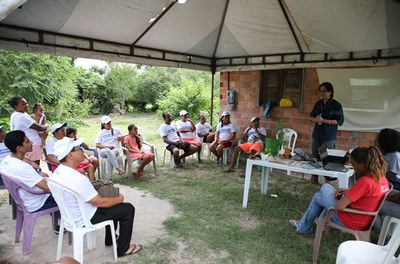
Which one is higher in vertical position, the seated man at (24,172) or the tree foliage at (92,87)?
the tree foliage at (92,87)

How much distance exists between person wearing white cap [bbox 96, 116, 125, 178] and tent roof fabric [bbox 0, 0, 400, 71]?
52.0 inches

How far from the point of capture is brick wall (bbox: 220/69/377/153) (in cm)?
550

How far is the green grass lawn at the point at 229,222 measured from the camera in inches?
111

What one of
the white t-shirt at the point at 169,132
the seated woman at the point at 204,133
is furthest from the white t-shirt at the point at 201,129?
the white t-shirt at the point at 169,132

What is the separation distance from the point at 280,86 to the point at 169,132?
2656 millimetres

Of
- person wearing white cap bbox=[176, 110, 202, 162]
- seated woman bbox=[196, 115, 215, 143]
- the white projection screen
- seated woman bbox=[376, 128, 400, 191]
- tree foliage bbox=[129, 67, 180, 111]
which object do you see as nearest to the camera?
seated woman bbox=[376, 128, 400, 191]

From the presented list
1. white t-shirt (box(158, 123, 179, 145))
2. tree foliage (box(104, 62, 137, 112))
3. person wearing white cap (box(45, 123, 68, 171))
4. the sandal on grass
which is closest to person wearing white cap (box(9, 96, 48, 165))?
person wearing white cap (box(45, 123, 68, 171))

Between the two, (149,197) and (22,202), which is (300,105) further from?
(22,202)

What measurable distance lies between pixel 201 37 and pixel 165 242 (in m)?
3.98

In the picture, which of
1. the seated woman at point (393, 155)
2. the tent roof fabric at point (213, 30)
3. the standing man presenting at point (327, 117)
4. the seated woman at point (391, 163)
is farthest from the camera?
the standing man presenting at point (327, 117)

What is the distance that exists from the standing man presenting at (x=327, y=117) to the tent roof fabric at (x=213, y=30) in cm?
92

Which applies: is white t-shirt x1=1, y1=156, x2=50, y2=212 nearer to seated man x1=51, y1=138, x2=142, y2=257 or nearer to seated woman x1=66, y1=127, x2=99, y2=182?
seated man x1=51, y1=138, x2=142, y2=257

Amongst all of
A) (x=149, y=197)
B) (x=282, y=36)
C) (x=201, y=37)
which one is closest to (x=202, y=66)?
(x=201, y=37)

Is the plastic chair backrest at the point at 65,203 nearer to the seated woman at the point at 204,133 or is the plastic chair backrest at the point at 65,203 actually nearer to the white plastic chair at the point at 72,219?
the white plastic chair at the point at 72,219
